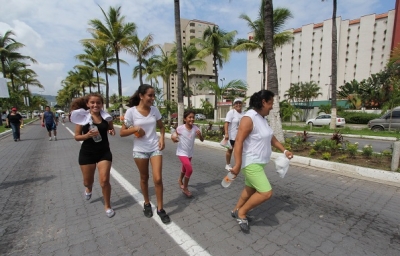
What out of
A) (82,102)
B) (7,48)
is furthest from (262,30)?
(7,48)

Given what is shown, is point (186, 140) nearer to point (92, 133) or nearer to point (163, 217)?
point (163, 217)

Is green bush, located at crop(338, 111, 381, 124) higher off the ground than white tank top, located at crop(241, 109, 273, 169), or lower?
lower

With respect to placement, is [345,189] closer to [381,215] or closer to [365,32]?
[381,215]

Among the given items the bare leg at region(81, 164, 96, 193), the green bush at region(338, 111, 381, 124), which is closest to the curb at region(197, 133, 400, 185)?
the bare leg at region(81, 164, 96, 193)

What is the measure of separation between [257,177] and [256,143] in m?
0.41

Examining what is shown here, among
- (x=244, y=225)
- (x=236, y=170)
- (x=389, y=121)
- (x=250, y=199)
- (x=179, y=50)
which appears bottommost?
(x=244, y=225)

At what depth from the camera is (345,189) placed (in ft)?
13.6

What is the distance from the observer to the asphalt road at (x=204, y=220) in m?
2.44

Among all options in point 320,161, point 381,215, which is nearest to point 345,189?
point 381,215

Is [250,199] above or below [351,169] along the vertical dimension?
above

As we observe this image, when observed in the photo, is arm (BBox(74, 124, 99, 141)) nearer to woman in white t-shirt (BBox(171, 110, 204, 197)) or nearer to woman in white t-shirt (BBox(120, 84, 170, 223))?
woman in white t-shirt (BBox(120, 84, 170, 223))

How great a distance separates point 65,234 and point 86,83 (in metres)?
39.1

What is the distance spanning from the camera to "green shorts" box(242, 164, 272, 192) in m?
2.49

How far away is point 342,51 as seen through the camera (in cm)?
5412
